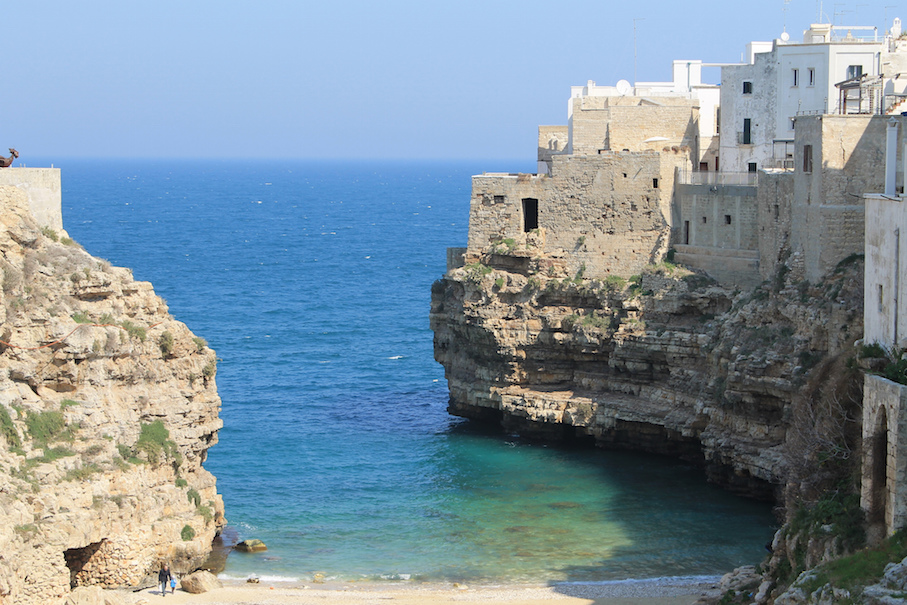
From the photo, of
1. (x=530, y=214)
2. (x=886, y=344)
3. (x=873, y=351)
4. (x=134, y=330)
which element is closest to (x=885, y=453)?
(x=873, y=351)

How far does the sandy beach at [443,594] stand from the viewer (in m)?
33.3

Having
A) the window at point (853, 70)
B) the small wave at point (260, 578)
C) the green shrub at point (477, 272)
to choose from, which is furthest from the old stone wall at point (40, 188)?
the window at point (853, 70)

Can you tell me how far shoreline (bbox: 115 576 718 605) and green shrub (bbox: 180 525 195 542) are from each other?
1.37 metres

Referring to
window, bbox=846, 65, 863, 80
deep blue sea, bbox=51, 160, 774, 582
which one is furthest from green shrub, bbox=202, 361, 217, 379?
window, bbox=846, 65, 863, 80

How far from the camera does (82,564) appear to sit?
31.9m

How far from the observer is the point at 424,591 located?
3494 centimetres

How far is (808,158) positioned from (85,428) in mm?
21977

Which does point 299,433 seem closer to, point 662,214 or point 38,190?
point 662,214

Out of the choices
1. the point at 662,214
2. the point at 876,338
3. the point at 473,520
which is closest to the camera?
the point at 876,338

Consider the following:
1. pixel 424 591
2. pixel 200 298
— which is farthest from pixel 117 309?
pixel 200 298

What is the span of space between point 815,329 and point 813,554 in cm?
1232

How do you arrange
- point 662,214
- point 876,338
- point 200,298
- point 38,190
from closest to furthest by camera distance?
point 876,338, point 38,190, point 662,214, point 200,298

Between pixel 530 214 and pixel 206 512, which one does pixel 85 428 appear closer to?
pixel 206 512

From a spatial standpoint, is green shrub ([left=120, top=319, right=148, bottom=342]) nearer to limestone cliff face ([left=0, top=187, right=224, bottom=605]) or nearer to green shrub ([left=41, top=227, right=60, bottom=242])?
limestone cliff face ([left=0, top=187, right=224, bottom=605])
